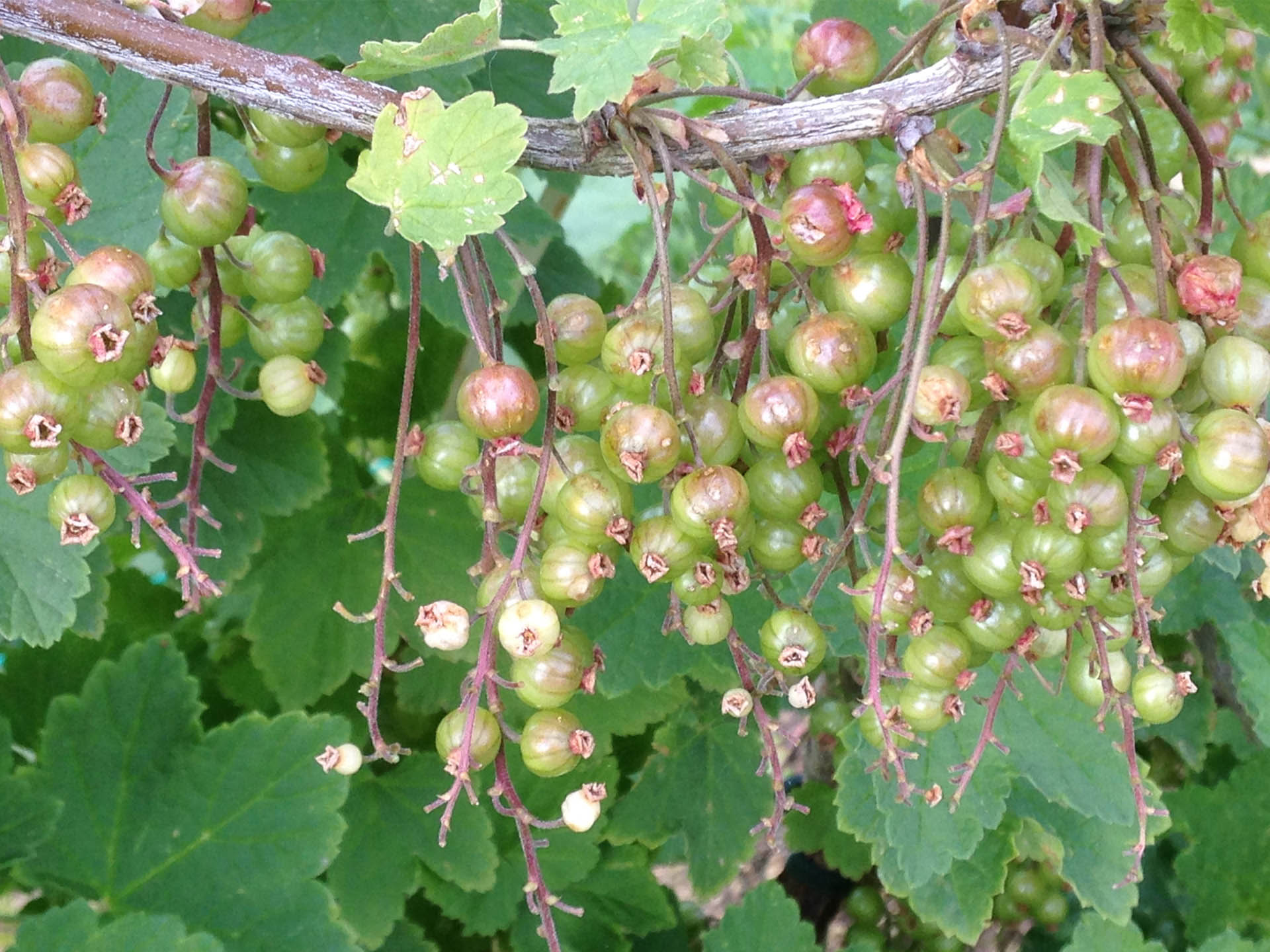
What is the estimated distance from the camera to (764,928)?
1.25 metres

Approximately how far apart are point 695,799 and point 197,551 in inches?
39.3

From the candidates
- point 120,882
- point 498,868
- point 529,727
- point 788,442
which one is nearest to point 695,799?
point 498,868

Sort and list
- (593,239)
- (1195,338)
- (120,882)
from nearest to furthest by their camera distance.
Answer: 1. (1195,338)
2. (120,882)
3. (593,239)

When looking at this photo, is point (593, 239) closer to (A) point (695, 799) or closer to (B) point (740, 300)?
(A) point (695, 799)

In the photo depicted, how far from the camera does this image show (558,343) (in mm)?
628

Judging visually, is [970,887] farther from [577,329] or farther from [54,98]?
[54,98]

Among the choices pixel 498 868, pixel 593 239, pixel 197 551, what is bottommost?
pixel 498 868

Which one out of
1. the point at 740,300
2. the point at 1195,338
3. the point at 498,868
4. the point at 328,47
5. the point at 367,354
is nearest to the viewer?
the point at 1195,338

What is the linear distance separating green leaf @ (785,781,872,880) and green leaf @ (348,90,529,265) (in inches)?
47.5

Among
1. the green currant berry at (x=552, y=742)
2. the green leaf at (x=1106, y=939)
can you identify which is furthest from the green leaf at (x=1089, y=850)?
the green currant berry at (x=552, y=742)

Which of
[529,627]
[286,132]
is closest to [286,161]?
[286,132]

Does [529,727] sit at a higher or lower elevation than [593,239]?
higher

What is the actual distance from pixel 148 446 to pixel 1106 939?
1.10m

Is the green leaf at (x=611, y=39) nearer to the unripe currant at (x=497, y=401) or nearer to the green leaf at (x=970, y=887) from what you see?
the unripe currant at (x=497, y=401)
